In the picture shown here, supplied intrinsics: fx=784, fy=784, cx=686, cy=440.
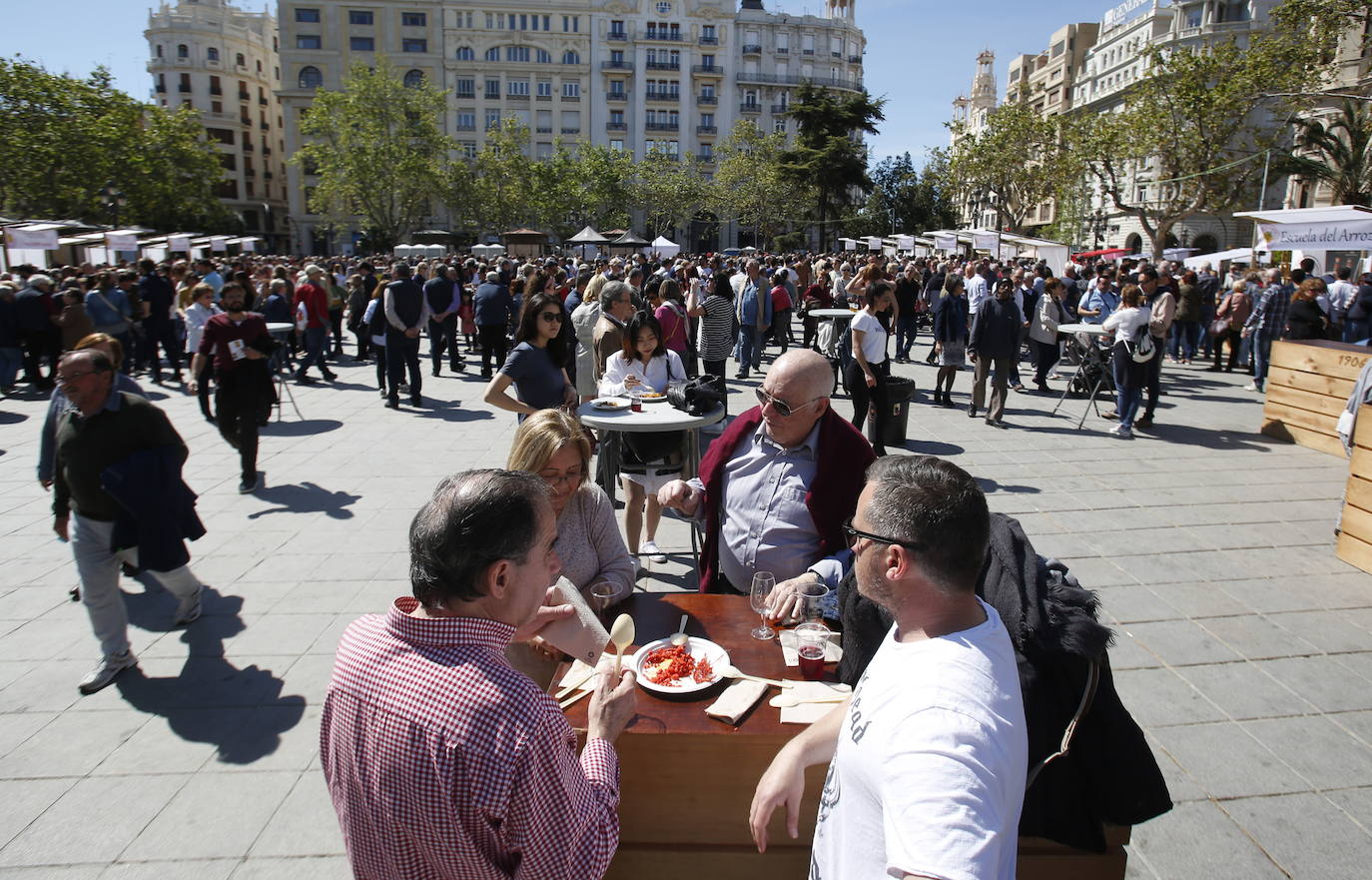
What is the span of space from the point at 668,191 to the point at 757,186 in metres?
10.3

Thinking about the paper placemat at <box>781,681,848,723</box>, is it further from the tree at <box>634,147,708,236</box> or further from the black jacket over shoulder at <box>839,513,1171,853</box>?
the tree at <box>634,147,708,236</box>

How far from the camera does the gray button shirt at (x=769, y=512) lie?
3.12 meters

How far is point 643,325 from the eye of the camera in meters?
6.12

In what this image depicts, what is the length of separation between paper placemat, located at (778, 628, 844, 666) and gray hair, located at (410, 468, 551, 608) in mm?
1113

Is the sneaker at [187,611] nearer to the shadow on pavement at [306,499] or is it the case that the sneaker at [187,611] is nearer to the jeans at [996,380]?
the shadow on pavement at [306,499]

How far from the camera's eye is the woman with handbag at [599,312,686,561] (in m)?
5.38

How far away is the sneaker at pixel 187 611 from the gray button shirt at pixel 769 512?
318 centimetres

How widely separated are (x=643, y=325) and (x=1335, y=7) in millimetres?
23967

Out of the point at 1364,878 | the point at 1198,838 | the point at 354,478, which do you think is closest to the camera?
the point at 1364,878

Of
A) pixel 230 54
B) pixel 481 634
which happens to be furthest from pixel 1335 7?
pixel 230 54

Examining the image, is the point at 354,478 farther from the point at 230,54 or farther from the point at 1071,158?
the point at 230,54

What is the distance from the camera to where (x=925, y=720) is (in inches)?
47.4

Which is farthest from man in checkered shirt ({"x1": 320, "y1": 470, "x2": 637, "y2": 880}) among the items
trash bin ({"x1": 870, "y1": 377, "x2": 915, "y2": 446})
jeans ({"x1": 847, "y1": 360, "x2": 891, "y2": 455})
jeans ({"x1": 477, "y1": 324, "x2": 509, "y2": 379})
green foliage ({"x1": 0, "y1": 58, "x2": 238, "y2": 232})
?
green foliage ({"x1": 0, "y1": 58, "x2": 238, "y2": 232})

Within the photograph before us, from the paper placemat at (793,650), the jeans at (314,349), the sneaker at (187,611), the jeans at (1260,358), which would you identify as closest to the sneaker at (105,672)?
the sneaker at (187,611)
